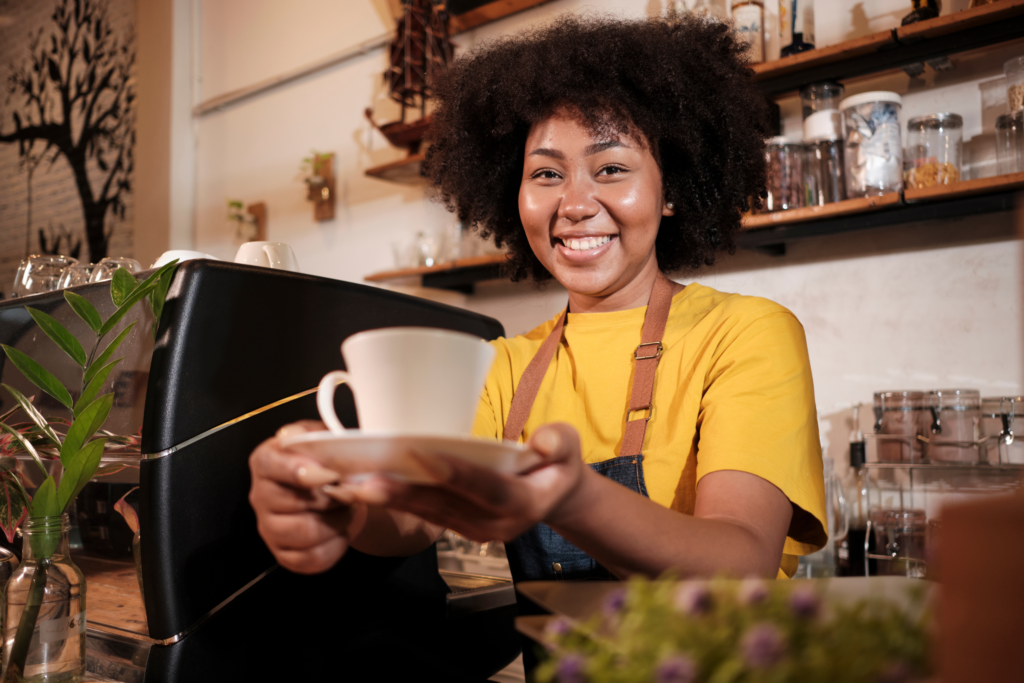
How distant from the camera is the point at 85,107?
4387 millimetres

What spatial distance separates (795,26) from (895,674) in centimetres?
208

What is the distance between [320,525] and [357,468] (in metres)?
0.15

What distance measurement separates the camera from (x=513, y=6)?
2.81m

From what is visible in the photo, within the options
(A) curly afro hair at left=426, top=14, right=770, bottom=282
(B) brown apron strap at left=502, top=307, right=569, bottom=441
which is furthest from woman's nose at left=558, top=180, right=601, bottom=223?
(B) brown apron strap at left=502, top=307, right=569, bottom=441

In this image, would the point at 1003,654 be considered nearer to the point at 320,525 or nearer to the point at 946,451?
the point at 320,525

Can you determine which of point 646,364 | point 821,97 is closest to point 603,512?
point 646,364

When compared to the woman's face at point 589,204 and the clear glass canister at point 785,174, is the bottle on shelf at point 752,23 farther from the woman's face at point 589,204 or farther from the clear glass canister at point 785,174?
the woman's face at point 589,204

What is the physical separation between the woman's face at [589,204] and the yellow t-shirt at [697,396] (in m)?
0.10

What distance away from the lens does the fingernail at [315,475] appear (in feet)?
1.84

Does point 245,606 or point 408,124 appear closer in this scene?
point 245,606

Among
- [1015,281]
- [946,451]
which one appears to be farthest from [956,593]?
[1015,281]

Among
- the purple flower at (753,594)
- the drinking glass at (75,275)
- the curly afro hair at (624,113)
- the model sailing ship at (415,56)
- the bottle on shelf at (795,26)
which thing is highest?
the model sailing ship at (415,56)

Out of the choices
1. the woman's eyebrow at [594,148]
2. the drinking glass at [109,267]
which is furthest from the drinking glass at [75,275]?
the woman's eyebrow at [594,148]

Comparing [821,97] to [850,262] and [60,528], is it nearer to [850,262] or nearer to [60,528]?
[850,262]
